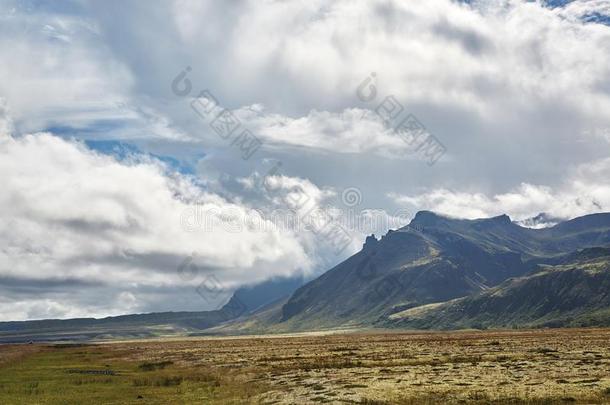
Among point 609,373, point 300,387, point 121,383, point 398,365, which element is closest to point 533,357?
point 398,365

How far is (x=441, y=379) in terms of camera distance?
53.9 metres

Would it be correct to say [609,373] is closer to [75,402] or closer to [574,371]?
[574,371]

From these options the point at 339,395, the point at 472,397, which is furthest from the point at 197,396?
the point at 472,397

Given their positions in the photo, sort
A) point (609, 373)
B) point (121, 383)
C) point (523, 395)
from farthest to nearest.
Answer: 1. point (121, 383)
2. point (609, 373)
3. point (523, 395)

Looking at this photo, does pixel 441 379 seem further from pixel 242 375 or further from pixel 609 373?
pixel 242 375

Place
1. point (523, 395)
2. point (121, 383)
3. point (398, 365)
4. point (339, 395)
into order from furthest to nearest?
point (398, 365)
point (121, 383)
point (339, 395)
point (523, 395)

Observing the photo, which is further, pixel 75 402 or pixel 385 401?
pixel 75 402

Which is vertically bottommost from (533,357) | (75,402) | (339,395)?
(533,357)

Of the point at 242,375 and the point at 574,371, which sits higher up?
the point at 242,375

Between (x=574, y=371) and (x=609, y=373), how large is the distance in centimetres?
358

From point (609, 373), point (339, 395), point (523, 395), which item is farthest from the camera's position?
point (609, 373)

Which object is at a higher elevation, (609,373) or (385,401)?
(385,401)

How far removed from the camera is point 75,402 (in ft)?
170

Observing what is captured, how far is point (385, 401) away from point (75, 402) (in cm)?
2894
